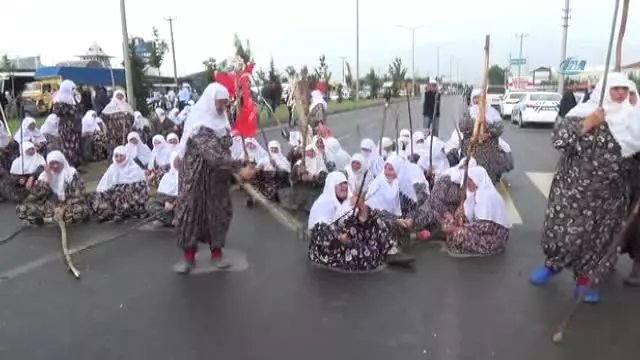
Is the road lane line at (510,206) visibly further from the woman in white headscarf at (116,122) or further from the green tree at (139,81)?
the green tree at (139,81)

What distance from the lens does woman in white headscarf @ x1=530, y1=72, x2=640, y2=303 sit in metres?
4.59

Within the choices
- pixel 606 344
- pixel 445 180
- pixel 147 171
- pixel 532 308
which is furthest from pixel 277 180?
pixel 606 344

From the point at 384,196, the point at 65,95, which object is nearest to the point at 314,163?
the point at 384,196

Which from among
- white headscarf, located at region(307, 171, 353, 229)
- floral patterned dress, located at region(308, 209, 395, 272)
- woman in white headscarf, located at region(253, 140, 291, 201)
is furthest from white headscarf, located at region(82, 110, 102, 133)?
floral patterned dress, located at region(308, 209, 395, 272)

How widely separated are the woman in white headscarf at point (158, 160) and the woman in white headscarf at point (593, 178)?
20.8 feet

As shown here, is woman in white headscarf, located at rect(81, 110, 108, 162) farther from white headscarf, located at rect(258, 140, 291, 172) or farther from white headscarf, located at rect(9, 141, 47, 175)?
white headscarf, located at rect(258, 140, 291, 172)

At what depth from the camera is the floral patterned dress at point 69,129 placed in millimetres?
11227

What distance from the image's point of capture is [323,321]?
4.57m

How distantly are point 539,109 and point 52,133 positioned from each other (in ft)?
55.5

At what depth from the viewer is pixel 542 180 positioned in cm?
1086

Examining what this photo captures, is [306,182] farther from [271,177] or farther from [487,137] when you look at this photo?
[487,137]

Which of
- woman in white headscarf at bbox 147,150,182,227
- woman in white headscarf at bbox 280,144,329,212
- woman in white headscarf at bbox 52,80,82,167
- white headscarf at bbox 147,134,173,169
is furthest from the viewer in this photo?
woman in white headscarf at bbox 52,80,82,167

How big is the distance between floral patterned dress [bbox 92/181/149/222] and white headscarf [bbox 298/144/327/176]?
211cm

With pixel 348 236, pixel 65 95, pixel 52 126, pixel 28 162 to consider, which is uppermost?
pixel 65 95
